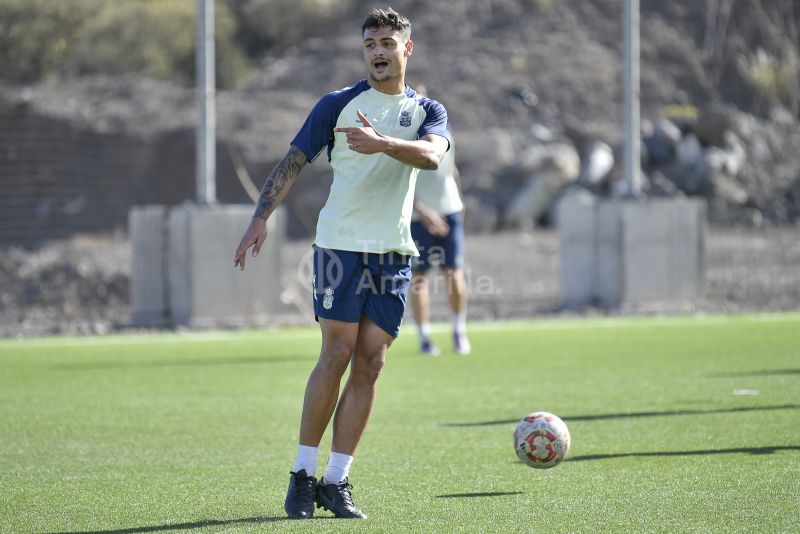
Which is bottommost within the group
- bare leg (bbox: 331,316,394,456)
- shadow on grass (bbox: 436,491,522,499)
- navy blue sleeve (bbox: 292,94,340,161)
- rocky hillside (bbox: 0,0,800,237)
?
shadow on grass (bbox: 436,491,522,499)

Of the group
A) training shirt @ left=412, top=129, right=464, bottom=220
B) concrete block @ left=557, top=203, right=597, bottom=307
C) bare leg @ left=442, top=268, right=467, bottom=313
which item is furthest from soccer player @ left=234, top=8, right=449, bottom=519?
concrete block @ left=557, top=203, right=597, bottom=307

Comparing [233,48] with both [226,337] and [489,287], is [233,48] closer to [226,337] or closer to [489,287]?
[489,287]

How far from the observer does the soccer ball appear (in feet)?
20.1

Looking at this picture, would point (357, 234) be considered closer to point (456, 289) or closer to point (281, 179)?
point (281, 179)

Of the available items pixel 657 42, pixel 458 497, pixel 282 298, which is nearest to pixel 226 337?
pixel 282 298

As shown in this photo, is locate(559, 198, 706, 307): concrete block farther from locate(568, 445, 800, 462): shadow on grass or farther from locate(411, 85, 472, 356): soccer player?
locate(568, 445, 800, 462): shadow on grass

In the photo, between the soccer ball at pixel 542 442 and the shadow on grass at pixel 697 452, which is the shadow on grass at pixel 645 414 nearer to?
the shadow on grass at pixel 697 452

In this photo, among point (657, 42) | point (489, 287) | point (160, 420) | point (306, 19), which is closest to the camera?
point (160, 420)

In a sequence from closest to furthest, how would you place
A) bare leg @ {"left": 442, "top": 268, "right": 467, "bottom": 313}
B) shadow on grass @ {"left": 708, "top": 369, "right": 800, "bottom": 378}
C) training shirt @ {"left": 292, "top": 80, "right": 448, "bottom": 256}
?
training shirt @ {"left": 292, "top": 80, "right": 448, "bottom": 256} → shadow on grass @ {"left": 708, "top": 369, "right": 800, "bottom": 378} → bare leg @ {"left": 442, "top": 268, "right": 467, "bottom": 313}

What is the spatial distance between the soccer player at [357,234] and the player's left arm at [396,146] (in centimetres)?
2

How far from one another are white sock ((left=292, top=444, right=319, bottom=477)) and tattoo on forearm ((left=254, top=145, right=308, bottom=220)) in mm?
1000

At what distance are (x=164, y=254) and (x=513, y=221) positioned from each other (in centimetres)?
Result: 1735

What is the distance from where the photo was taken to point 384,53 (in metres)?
5.60

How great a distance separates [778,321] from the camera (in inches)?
595
